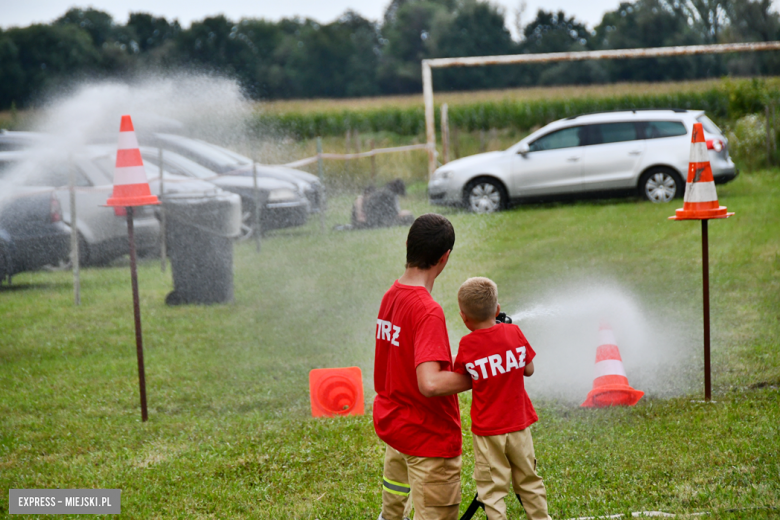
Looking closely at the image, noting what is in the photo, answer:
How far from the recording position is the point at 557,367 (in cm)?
548

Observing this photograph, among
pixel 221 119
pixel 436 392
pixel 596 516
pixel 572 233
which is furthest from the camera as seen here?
pixel 221 119

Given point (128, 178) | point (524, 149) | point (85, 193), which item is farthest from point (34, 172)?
point (524, 149)

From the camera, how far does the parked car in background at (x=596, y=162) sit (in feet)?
38.9

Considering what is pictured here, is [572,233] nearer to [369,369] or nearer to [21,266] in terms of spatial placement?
[369,369]

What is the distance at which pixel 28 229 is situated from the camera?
8914 mm

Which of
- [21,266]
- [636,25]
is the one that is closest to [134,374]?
[21,266]

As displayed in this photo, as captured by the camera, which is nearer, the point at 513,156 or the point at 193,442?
the point at 193,442

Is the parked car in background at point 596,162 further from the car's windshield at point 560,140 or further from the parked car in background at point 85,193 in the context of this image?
the parked car in background at point 85,193

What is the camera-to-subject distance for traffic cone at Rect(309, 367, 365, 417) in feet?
15.9

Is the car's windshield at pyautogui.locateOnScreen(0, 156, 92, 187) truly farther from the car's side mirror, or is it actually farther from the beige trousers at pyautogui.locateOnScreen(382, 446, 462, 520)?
the beige trousers at pyautogui.locateOnScreen(382, 446, 462, 520)

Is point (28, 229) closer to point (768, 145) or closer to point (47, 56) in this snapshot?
point (768, 145)

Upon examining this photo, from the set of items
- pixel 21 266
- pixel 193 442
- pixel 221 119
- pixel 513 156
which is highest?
pixel 221 119

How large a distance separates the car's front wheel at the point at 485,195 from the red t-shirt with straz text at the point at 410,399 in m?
9.99

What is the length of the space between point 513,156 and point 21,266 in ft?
25.3
